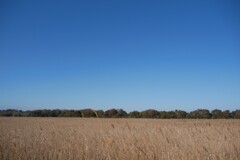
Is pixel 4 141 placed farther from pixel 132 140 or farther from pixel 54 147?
pixel 132 140

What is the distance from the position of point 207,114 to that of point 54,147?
60.6 metres

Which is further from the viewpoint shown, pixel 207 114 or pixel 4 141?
pixel 207 114

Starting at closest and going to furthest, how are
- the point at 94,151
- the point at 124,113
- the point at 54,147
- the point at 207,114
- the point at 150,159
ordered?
the point at 150,159
the point at 94,151
the point at 54,147
the point at 207,114
the point at 124,113

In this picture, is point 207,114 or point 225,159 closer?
point 225,159

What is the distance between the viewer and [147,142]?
255 inches

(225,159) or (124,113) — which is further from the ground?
(124,113)

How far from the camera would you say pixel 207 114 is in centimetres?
6391

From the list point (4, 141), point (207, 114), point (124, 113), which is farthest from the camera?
point (124, 113)

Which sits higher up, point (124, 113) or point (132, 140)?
point (124, 113)

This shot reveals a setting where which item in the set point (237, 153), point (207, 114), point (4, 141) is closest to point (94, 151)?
point (4, 141)

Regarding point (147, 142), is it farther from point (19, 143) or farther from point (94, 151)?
point (19, 143)

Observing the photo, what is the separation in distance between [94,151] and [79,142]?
0.77 metres

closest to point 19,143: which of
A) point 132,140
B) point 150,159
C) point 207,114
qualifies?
point 132,140

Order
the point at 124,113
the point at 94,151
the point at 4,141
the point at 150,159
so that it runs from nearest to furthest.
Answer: the point at 150,159 < the point at 94,151 < the point at 4,141 < the point at 124,113
